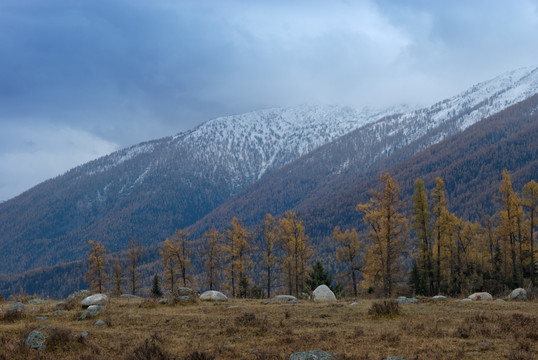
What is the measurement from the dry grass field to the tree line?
20.4 metres

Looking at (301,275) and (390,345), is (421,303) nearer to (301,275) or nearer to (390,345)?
(390,345)

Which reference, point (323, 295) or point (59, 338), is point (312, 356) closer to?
point (59, 338)

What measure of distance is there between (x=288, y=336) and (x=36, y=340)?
934cm

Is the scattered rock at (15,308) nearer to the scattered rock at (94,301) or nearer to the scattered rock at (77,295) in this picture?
the scattered rock at (94,301)

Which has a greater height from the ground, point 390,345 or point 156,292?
point 390,345

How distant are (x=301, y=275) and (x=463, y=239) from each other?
2742cm

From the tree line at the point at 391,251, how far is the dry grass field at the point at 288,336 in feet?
66.9

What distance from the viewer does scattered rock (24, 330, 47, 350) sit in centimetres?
1388

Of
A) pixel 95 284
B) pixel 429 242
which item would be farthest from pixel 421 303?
pixel 95 284

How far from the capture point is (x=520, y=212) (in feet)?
156

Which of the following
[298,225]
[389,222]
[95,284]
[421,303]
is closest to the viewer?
[421,303]

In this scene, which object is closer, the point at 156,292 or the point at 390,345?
the point at 390,345

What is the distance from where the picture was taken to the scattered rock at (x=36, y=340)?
13.9 m

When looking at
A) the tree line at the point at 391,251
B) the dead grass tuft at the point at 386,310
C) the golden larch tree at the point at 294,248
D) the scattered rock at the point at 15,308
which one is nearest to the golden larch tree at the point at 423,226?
the tree line at the point at 391,251
